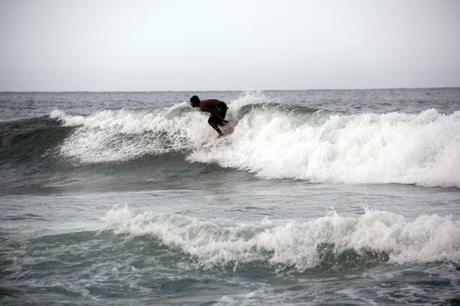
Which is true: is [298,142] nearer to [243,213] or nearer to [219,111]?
[219,111]

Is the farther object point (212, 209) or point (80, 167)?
point (80, 167)

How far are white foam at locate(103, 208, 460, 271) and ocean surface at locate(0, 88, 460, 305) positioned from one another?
0.05ft

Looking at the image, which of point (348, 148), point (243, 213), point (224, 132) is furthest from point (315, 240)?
point (224, 132)

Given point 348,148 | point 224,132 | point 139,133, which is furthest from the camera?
point 139,133

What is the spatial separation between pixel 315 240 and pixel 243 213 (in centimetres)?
202

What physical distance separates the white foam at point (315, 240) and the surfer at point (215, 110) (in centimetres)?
709

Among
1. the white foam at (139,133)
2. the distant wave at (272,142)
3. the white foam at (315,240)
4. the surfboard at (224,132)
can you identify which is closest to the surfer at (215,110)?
the surfboard at (224,132)

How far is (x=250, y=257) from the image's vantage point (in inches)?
220

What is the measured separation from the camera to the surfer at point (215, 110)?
13234 mm

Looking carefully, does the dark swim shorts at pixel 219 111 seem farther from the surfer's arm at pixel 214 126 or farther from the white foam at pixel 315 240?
the white foam at pixel 315 240

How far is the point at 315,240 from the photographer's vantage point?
5699 mm

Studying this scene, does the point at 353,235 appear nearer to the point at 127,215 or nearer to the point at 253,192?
the point at 127,215

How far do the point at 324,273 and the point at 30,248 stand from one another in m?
3.43

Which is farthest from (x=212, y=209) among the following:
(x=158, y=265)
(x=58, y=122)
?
(x=58, y=122)
